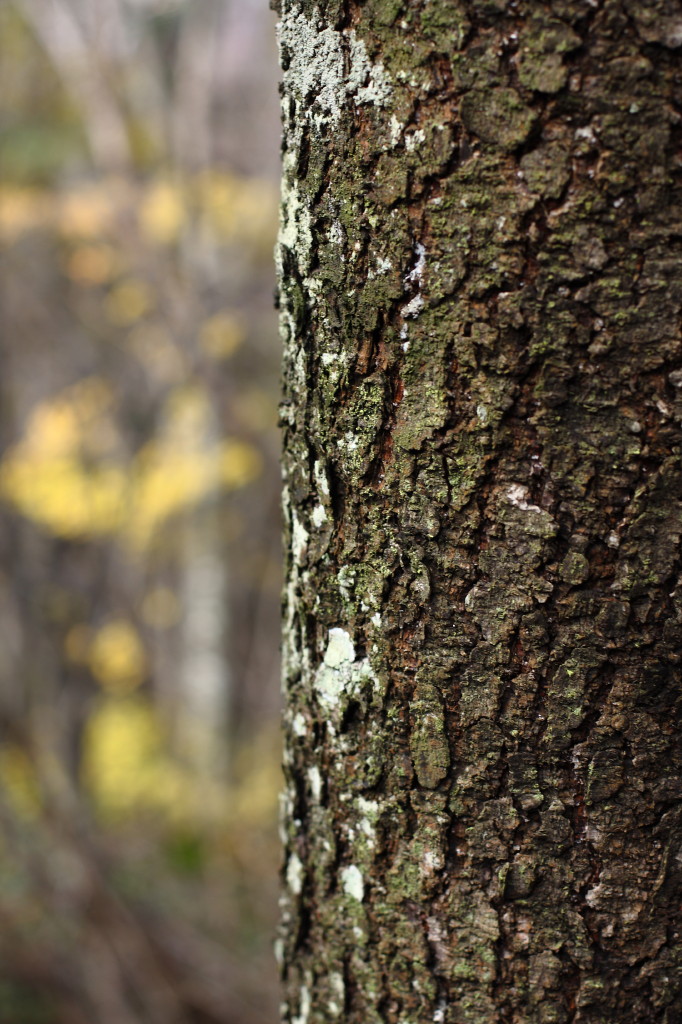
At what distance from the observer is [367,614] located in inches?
35.4

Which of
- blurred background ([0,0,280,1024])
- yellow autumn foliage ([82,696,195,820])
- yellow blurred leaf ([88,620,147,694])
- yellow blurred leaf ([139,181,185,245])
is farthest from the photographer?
yellow blurred leaf ([88,620,147,694])

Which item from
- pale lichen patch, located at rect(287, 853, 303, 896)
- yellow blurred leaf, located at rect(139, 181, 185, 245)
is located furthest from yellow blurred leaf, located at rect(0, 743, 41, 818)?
pale lichen patch, located at rect(287, 853, 303, 896)

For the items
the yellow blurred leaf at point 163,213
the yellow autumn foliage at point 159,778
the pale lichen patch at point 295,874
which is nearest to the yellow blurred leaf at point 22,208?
the yellow blurred leaf at point 163,213

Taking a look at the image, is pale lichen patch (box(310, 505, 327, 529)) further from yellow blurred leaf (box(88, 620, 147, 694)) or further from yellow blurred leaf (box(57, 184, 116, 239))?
yellow blurred leaf (box(88, 620, 147, 694))

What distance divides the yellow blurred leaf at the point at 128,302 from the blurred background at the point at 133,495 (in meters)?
0.06

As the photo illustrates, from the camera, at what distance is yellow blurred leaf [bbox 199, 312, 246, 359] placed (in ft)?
19.5

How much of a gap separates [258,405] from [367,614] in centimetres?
696

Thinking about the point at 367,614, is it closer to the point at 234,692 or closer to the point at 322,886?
the point at 322,886

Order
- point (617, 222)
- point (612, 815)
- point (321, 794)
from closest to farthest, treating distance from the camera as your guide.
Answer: point (617, 222) < point (612, 815) < point (321, 794)

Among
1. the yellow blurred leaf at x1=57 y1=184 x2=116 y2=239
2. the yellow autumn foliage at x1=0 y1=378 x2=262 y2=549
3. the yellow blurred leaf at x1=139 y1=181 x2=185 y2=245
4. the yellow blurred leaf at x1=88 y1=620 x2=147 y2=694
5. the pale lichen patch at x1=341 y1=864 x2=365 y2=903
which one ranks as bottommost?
the pale lichen patch at x1=341 y1=864 x2=365 y2=903

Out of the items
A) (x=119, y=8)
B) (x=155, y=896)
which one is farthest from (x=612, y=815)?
(x=119, y=8)

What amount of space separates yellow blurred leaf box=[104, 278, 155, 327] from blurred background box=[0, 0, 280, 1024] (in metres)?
0.06

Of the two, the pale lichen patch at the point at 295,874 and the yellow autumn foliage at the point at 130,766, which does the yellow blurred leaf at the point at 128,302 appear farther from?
the pale lichen patch at the point at 295,874

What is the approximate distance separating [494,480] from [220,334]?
554 centimetres
